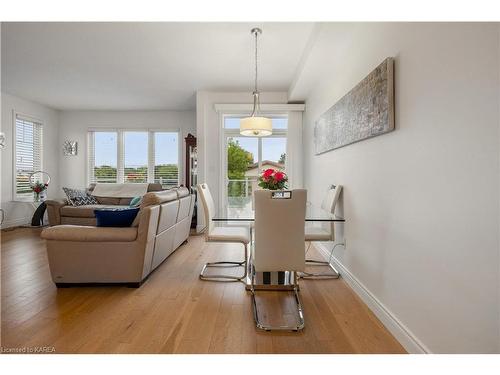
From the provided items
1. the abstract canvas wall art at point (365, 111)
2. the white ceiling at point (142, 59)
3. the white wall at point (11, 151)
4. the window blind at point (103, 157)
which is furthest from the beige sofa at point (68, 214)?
the abstract canvas wall art at point (365, 111)

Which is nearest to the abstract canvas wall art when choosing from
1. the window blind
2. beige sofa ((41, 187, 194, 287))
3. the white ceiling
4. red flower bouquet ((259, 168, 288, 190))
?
red flower bouquet ((259, 168, 288, 190))

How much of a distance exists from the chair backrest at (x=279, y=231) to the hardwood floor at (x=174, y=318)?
1.25 feet

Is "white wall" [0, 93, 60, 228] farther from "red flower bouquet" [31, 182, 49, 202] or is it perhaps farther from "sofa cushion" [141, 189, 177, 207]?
"sofa cushion" [141, 189, 177, 207]

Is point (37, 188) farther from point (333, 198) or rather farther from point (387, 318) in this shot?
point (387, 318)

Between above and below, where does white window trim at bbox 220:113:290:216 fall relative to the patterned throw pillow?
above

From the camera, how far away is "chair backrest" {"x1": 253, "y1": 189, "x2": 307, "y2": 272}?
2.15m

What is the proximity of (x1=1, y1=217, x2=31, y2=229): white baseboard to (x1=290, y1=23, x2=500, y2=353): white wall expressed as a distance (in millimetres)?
6364

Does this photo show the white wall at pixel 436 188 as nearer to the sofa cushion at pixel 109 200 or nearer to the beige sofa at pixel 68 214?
the beige sofa at pixel 68 214

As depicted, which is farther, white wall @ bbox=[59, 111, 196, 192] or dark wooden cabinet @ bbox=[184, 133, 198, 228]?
white wall @ bbox=[59, 111, 196, 192]

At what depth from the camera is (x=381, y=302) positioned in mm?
2107

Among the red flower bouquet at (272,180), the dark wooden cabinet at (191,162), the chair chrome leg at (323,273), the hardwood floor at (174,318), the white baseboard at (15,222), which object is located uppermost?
the dark wooden cabinet at (191,162)

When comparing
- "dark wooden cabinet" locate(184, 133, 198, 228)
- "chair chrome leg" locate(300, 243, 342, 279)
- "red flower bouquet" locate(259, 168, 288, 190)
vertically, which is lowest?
"chair chrome leg" locate(300, 243, 342, 279)

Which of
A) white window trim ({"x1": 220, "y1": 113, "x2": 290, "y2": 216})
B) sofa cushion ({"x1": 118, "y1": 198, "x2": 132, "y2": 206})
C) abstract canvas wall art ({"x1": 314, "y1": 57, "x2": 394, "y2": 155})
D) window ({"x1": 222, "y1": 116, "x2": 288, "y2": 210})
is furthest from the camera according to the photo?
sofa cushion ({"x1": 118, "y1": 198, "x2": 132, "y2": 206})

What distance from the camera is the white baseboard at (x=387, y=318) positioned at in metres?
1.64
